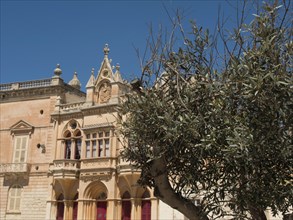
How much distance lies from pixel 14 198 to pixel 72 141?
19.2ft

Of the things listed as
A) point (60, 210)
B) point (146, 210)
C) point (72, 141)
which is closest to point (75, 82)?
point (72, 141)

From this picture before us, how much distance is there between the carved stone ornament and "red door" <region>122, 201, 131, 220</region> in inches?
276

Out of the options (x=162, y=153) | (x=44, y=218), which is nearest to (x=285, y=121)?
(x=162, y=153)

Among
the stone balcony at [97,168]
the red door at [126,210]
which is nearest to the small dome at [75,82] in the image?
the stone balcony at [97,168]

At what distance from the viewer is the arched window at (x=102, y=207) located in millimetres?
28848

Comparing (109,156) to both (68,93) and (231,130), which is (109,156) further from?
(231,130)

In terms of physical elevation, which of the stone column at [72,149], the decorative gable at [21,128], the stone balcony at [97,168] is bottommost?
the stone balcony at [97,168]

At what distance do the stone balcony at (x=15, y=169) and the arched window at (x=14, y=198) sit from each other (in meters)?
1.06

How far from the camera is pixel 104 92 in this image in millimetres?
30891

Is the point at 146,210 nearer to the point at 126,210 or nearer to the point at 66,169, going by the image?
the point at 126,210

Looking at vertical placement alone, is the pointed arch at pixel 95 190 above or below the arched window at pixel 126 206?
above

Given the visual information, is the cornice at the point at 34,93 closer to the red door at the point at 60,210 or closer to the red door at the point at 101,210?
the red door at the point at 60,210

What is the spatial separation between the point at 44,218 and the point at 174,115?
23250 mm

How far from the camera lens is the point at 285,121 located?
825 centimetres
